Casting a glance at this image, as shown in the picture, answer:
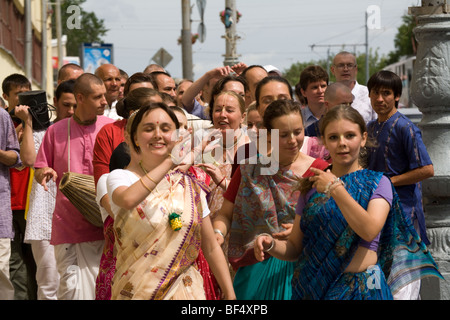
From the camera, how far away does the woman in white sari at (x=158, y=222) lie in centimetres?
468

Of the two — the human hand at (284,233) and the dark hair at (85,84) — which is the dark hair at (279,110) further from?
the dark hair at (85,84)

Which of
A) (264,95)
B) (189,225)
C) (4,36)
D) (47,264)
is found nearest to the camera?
(189,225)

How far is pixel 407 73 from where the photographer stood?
52.3m

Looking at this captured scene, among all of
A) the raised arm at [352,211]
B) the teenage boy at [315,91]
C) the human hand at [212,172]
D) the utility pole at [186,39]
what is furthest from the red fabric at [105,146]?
the utility pole at [186,39]

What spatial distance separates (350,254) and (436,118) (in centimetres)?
316

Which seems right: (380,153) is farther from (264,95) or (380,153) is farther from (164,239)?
(164,239)

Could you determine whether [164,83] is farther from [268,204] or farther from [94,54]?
[94,54]

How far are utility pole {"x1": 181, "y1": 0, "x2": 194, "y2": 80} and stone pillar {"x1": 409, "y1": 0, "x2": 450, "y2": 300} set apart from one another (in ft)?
41.7

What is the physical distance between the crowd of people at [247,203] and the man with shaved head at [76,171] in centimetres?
1

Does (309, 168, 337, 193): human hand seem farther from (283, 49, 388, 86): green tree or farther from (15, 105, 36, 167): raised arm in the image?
(283, 49, 388, 86): green tree

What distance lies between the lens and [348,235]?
457cm

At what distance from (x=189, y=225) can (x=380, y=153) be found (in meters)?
2.31

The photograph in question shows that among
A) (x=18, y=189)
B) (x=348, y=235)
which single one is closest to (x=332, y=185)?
(x=348, y=235)
